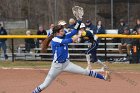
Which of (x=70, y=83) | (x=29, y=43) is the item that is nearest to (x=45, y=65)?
(x=29, y=43)

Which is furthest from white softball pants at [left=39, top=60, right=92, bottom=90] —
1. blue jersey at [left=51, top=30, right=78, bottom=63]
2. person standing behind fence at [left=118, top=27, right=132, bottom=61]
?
person standing behind fence at [left=118, top=27, right=132, bottom=61]

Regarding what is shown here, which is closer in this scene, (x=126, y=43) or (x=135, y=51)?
(x=135, y=51)

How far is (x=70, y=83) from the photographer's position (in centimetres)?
1366

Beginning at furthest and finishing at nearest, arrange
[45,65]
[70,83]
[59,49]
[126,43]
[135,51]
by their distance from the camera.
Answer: [126,43] → [45,65] → [135,51] → [70,83] → [59,49]

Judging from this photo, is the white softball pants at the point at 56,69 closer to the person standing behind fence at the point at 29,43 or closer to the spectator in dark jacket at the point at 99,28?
the spectator in dark jacket at the point at 99,28

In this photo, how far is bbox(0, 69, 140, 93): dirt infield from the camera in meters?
12.2

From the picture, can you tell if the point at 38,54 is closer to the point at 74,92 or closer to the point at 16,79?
the point at 16,79

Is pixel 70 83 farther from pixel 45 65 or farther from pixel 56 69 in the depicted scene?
pixel 45 65

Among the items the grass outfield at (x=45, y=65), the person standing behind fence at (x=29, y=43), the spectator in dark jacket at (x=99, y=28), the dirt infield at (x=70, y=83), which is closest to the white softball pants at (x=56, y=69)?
the dirt infield at (x=70, y=83)

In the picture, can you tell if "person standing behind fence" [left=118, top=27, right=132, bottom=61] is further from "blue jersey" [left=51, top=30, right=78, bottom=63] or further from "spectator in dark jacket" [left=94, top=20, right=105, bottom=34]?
"blue jersey" [left=51, top=30, right=78, bottom=63]

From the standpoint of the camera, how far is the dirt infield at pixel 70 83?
12203 millimetres

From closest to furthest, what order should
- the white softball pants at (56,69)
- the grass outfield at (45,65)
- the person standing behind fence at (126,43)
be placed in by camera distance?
the white softball pants at (56,69) → the grass outfield at (45,65) → the person standing behind fence at (126,43)

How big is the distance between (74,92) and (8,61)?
32.0 ft

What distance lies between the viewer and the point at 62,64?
10367 mm
